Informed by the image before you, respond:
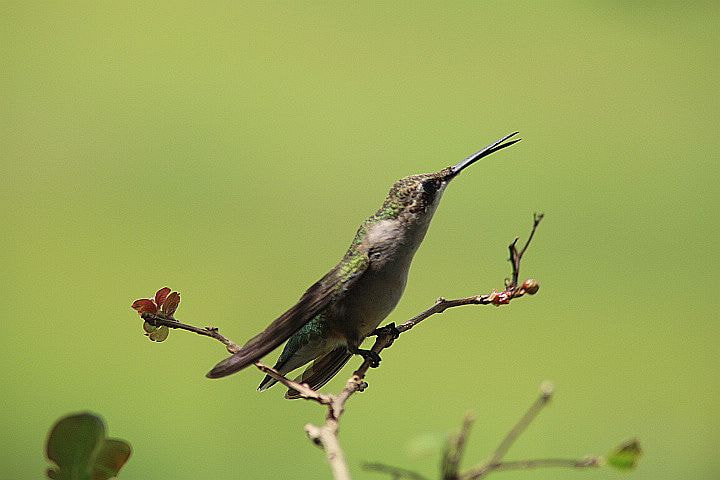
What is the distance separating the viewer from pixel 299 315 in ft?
1.43

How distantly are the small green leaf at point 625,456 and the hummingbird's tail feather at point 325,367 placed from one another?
32cm

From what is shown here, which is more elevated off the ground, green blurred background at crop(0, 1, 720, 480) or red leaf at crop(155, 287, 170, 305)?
green blurred background at crop(0, 1, 720, 480)

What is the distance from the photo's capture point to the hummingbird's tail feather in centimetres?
60

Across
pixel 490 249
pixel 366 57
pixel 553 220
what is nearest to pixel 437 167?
pixel 490 249

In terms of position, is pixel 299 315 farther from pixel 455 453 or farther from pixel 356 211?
pixel 356 211

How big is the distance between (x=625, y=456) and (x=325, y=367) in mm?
345

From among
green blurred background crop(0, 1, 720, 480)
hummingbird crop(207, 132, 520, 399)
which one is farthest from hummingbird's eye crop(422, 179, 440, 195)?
green blurred background crop(0, 1, 720, 480)

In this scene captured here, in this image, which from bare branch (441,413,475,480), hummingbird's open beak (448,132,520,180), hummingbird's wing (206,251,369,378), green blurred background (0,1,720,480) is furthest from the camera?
green blurred background (0,1,720,480)

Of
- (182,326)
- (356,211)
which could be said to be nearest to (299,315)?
(182,326)

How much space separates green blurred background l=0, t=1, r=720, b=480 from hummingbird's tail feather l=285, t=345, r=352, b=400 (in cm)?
155

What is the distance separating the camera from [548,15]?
3105 mm

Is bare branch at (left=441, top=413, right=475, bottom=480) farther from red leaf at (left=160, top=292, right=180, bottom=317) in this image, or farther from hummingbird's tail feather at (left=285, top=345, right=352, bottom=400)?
hummingbird's tail feather at (left=285, top=345, right=352, bottom=400)

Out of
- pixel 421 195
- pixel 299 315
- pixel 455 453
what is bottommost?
pixel 455 453

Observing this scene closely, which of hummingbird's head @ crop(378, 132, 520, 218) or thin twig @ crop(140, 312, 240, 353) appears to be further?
hummingbird's head @ crop(378, 132, 520, 218)
